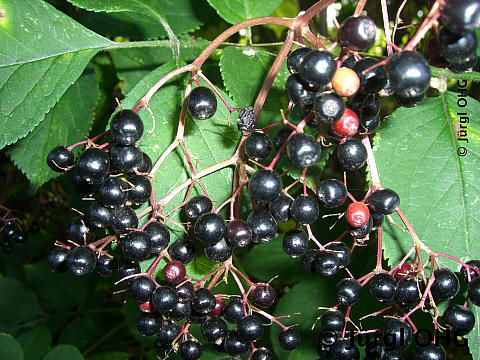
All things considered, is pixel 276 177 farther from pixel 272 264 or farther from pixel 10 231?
pixel 10 231

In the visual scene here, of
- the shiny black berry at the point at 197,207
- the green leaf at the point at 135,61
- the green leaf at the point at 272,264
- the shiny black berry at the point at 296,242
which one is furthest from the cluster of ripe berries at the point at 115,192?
the green leaf at the point at 272,264

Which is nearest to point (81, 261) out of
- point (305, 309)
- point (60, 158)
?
point (60, 158)

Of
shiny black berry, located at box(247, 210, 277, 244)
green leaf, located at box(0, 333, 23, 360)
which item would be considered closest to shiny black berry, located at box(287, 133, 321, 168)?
shiny black berry, located at box(247, 210, 277, 244)

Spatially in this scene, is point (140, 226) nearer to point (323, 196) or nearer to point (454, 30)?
point (323, 196)

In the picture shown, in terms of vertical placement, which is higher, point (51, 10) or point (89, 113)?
point (51, 10)

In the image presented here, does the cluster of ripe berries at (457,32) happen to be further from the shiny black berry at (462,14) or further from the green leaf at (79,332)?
the green leaf at (79,332)

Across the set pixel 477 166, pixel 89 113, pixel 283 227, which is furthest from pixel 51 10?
pixel 283 227

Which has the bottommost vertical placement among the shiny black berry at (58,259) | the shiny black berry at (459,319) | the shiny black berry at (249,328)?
the shiny black berry at (459,319)
